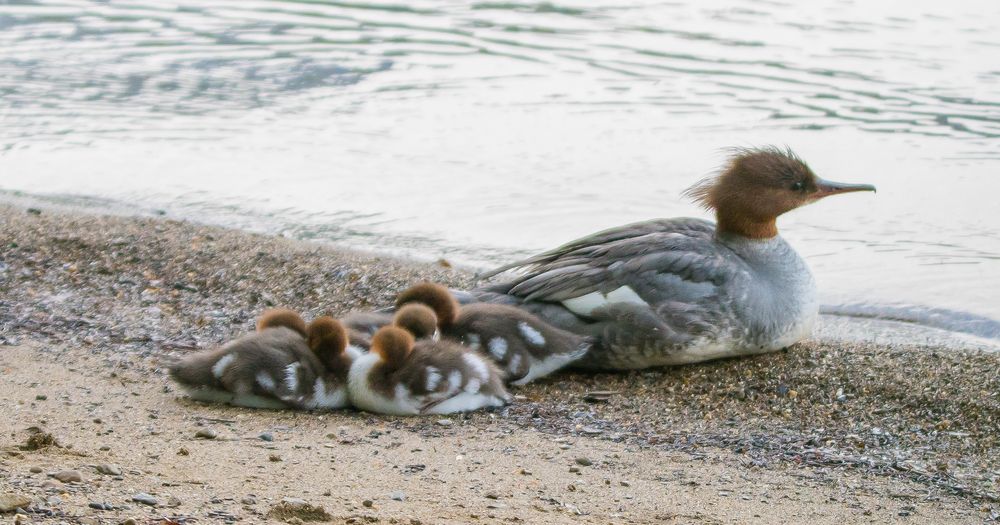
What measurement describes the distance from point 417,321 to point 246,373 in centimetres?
78

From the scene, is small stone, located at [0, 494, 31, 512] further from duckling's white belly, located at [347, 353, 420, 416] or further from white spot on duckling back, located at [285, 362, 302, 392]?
duckling's white belly, located at [347, 353, 420, 416]

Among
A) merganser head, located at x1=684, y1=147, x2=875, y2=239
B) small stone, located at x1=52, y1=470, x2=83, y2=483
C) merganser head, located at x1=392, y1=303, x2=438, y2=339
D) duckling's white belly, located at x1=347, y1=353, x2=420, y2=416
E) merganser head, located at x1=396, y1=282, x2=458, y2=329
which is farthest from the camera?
merganser head, located at x1=684, y1=147, x2=875, y2=239

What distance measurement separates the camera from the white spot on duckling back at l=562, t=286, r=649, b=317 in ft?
19.7

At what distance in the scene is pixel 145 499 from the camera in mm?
3680

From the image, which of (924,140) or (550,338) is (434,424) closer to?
(550,338)

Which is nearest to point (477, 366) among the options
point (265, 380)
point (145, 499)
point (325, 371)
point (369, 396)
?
point (369, 396)

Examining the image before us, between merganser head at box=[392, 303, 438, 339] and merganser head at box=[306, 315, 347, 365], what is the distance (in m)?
0.35

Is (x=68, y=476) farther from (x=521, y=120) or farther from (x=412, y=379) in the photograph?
(x=521, y=120)

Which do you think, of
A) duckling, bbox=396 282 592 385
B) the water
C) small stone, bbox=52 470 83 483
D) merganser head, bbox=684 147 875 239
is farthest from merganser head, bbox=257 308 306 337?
the water

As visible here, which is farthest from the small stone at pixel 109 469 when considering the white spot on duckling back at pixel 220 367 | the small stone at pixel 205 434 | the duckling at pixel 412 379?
the duckling at pixel 412 379

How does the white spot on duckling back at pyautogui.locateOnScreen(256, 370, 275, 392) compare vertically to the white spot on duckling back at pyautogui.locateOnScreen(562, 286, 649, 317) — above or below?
below

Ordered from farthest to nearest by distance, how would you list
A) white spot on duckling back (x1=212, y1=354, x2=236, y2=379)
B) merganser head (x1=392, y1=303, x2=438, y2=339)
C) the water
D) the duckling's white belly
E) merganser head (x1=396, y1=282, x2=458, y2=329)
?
the water
merganser head (x1=396, y1=282, x2=458, y2=329)
merganser head (x1=392, y1=303, x2=438, y2=339)
the duckling's white belly
white spot on duckling back (x1=212, y1=354, x2=236, y2=379)

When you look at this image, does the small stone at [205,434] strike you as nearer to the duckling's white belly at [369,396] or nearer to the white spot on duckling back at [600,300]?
the duckling's white belly at [369,396]

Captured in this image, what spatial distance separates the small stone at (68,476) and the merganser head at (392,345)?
160 centimetres
